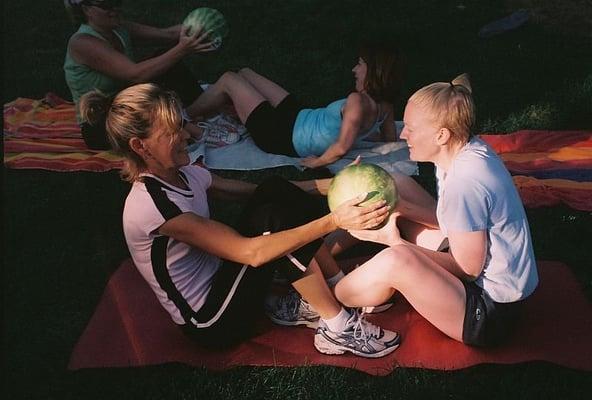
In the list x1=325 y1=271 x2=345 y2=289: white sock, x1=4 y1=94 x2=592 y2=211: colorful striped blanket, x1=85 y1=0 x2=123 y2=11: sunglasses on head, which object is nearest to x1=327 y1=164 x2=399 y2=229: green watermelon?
x1=325 y1=271 x2=345 y2=289: white sock

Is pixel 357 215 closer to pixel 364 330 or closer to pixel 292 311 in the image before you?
pixel 364 330

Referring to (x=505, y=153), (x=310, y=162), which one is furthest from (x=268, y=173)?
(x=505, y=153)

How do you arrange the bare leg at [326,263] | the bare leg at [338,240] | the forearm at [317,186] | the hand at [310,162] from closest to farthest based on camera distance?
the bare leg at [326,263] < the forearm at [317,186] < the bare leg at [338,240] < the hand at [310,162]

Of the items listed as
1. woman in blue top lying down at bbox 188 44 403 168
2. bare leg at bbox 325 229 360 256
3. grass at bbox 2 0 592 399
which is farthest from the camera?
woman in blue top lying down at bbox 188 44 403 168

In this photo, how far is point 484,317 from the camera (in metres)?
4.11

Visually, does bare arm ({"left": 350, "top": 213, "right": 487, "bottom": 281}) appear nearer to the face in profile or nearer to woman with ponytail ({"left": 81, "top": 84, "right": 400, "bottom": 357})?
woman with ponytail ({"left": 81, "top": 84, "right": 400, "bottom": 357})

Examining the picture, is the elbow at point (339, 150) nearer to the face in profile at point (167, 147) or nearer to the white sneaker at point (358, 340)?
the white sneaker at point (358, 340)

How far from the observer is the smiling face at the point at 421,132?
3.98 meters

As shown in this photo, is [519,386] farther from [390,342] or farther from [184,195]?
[184,195]

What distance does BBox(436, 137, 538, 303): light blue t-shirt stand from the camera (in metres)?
3.80

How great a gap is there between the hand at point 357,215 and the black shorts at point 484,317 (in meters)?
0.70

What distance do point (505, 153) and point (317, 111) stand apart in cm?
188

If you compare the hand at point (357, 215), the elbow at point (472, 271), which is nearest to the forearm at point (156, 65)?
the hand at point (357, 215)

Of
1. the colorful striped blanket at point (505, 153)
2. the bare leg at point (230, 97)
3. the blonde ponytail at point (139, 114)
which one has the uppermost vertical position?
the blonde ponytail at point (139, 114)
